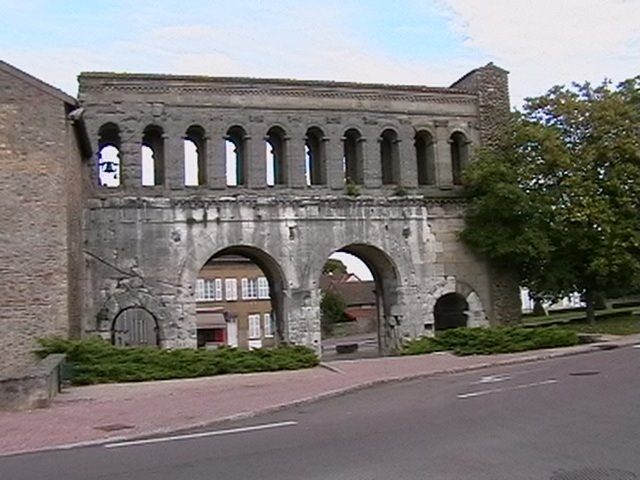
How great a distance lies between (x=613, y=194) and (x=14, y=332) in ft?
72.9

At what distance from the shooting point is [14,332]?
71.1 ft

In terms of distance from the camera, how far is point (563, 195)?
3238 cm

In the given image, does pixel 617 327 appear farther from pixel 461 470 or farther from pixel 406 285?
pixel 461 470

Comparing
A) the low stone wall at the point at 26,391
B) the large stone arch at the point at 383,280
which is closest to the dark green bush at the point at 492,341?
the large stone arch at the point at 383,280

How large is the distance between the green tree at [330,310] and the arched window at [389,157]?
3070 cm

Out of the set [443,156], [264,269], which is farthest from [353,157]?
[264,269]

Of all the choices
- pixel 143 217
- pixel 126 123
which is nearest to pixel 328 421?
pixel 143 217

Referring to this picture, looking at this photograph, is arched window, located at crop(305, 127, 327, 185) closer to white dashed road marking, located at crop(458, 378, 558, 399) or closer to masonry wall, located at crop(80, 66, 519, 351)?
masonry wall, located at crop(80, 66, 519, 351)

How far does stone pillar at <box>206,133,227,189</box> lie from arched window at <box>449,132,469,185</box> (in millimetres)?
9361

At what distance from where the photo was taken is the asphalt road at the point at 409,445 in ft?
28.4

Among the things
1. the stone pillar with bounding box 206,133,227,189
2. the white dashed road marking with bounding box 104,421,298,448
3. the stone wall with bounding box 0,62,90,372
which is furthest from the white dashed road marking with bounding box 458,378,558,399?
the stone pillar with bounding box 206,133,227,189

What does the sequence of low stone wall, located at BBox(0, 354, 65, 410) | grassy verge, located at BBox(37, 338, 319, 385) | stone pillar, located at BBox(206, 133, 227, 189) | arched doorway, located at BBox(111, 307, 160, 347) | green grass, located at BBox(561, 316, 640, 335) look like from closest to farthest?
low stone wall, located at BBox(0, 354, 65, 410), grassy verge, located at BBox(37, 338, 319, 385), stone pillar, located at BBox(206, 133, 227, 189), green grass, located at BBox(561, 316, 640, 335), arched doorway, located at BBox(111, 307, 160, 347)

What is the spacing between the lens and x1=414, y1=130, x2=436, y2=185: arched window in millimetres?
33812

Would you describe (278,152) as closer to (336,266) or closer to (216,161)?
(216,161)
